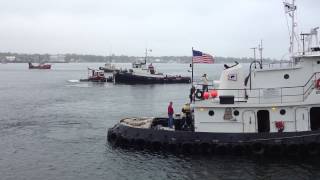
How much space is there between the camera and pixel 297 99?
2511 cm

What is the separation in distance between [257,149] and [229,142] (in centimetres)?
155

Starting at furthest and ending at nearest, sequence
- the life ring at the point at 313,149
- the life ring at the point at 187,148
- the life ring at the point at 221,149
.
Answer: the life ring at the point at 187,148 → the life ring at the point at 221,149 → the life ring at the point at 313,149

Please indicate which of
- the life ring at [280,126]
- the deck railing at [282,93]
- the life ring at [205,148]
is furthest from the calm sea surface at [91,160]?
the deck railing at [282,93]

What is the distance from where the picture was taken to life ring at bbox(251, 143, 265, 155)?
82.5 feet

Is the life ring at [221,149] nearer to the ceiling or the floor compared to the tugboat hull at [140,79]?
nearer to the floor

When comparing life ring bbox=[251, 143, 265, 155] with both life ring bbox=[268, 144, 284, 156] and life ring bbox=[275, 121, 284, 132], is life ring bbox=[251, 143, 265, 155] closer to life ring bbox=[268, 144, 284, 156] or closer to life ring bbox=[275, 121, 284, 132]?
life ring bbox=[268, 144, 284, 156]

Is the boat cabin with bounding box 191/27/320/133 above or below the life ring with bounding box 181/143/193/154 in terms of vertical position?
above

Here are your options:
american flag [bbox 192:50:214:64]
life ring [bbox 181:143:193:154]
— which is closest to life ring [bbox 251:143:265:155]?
life ring [bbox 181:143:193:154]

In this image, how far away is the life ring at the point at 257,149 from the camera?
2514cm

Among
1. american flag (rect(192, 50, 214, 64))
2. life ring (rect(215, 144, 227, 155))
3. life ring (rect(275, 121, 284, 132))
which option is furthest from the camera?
american flag (rect(192, 50, 214, 64))

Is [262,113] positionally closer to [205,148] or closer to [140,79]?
[205,148]

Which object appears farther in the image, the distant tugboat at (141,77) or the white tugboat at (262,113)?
the distant tugboat at (141,77)

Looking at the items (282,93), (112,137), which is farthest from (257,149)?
(112,137)

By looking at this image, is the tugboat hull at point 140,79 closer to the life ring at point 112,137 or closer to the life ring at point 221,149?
the life ring at point 112,137
